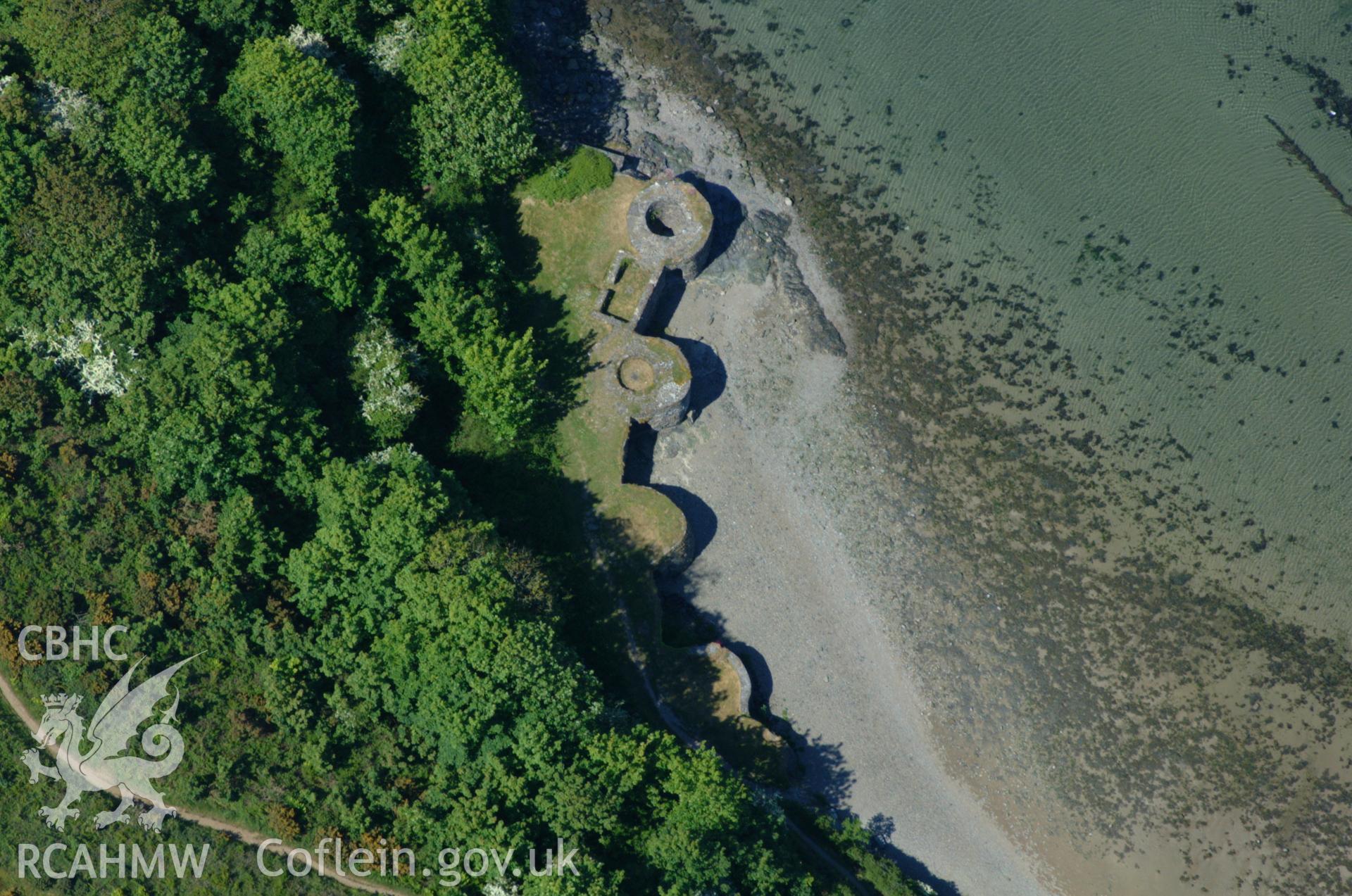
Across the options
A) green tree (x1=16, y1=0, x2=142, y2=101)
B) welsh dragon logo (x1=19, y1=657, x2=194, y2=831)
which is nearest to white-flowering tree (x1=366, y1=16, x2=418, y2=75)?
green tree (x1=16, y1=0, x2=142, y2=101)

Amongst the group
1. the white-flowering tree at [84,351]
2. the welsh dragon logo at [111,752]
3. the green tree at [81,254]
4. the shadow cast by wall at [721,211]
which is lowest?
the welsh dragon logo at [111,752]

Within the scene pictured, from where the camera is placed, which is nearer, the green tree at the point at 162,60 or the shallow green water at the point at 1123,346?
the green tree at the point at 162,60

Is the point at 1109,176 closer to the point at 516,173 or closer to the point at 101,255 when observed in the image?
the point at 516,173

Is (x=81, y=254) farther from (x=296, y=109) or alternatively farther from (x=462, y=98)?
(x=462, y=98)

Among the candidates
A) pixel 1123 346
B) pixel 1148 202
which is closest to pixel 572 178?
pixel 1123 346

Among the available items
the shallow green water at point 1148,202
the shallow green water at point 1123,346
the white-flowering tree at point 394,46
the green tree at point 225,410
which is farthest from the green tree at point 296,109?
the shallow green water at point 1123,346

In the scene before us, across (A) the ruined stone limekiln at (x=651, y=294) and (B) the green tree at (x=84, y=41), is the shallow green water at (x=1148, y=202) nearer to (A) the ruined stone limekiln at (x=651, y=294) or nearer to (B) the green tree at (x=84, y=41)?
(A) the ruined stone limekiln at (x=651, y=294)

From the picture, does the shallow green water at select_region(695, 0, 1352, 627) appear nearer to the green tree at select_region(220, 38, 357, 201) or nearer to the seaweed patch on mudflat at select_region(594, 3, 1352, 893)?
the seaweed patch on mudflat at select_region(594, 3, 1352, 893)

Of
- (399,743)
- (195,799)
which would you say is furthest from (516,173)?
(195,799)
